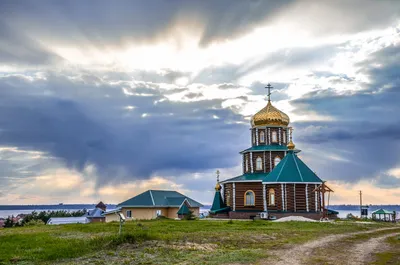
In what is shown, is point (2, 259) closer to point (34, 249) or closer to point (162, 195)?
point (34, 249)

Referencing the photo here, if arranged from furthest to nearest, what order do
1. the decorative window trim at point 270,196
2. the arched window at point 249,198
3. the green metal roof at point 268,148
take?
the green metal roof at point 268,148 < the arched window at point 249,198 < the decorative window trim at point 270,196

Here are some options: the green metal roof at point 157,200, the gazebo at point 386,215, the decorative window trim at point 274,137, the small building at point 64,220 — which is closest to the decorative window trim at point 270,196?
the decorative window trim at point 274,137

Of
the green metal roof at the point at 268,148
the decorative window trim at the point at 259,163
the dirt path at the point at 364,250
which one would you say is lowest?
the dirt path at the point at 364,250

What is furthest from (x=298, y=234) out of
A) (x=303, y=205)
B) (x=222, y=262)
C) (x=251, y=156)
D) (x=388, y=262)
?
(x=251, y=156)

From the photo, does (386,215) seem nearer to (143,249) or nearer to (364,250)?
(364,250)

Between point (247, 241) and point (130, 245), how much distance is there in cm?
608

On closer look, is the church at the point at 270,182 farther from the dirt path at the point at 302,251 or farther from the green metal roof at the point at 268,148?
the dirt path at the point at 302,251

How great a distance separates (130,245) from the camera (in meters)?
19.0

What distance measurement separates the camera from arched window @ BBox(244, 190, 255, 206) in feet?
157

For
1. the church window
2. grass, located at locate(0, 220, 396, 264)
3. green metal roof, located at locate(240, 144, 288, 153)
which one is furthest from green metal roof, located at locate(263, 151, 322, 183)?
grass, located at locate(0, 220, 396, 264)

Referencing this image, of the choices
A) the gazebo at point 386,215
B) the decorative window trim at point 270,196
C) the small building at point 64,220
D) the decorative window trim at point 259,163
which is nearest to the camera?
the decorative window trim at point 270,196

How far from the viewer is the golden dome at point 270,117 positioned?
173 feet

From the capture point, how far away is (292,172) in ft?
149

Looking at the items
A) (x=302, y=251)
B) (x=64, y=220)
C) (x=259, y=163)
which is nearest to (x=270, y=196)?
(x=259, y=163)
